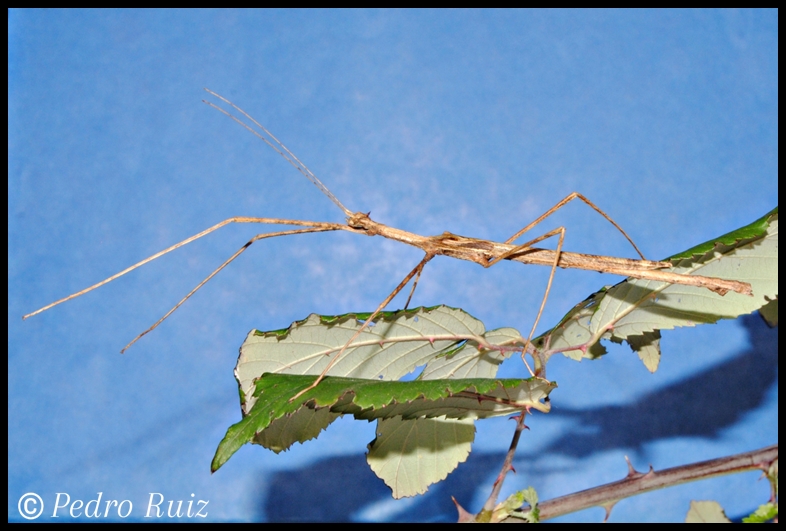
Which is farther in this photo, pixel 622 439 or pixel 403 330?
pixel 622 439

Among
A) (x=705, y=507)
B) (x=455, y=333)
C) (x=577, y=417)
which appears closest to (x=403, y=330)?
(x=455, y=333)

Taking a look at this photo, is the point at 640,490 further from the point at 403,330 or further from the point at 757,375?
the point at 757,375

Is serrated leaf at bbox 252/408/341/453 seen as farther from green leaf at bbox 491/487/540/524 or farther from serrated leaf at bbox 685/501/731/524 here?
serrated leaf at bbox 685/501/731/524

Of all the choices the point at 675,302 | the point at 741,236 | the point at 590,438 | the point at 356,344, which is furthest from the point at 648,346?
the point at 590,438

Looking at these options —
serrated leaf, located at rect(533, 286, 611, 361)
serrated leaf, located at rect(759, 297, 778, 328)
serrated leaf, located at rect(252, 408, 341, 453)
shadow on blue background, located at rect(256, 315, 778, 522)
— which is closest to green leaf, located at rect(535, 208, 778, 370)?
serrated leaf, located at rect(533, 286, 611, 361)

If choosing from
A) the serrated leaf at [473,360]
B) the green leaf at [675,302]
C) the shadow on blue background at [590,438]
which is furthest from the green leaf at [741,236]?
the shadow on blue background at [590,438]
